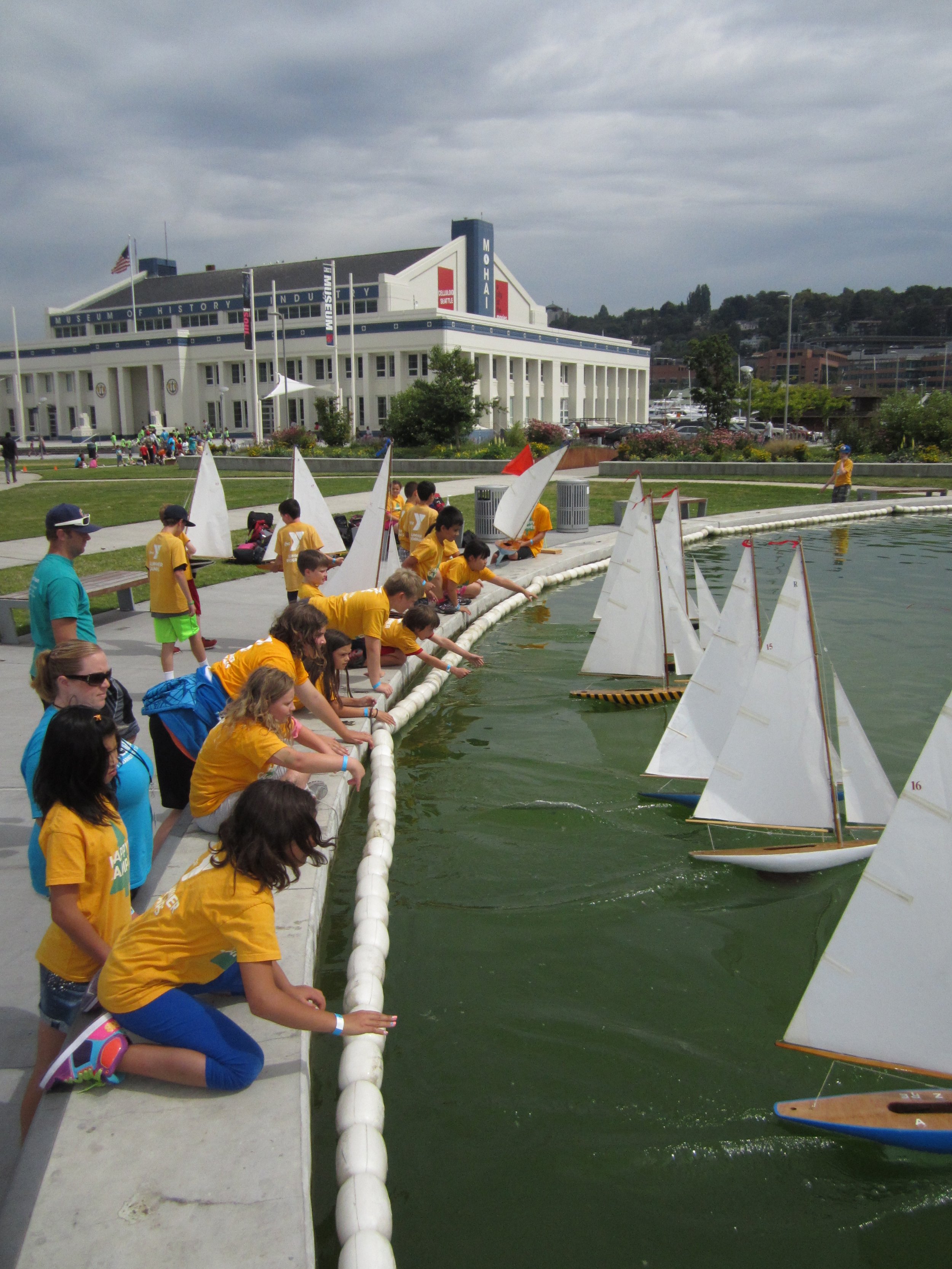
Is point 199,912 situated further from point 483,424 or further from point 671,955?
point 483,424

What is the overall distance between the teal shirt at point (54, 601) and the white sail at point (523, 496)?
8717 mm

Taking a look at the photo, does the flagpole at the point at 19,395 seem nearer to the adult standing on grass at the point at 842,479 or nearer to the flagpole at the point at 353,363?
the flagpole at the point at 353,363

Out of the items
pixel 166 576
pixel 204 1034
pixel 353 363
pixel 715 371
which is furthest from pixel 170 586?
pixel 353 363

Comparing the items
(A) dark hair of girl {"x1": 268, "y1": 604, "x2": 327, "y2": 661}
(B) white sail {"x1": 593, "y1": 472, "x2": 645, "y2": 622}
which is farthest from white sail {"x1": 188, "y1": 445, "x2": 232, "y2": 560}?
(A) dark hair of girl {"x1": 268, "y1": 604, "x2": 327, "y2": 661}

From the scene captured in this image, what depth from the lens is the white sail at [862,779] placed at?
20.4 feet

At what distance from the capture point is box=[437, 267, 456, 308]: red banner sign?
258 ft

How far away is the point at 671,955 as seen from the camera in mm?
5598

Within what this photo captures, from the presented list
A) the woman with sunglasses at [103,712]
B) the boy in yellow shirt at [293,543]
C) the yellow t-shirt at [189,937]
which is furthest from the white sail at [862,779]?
the boy in yellow shirt at [293,543]

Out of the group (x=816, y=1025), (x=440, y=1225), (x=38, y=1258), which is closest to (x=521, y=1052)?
(x=440, y=1225)

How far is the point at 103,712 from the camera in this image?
4254 millimetres

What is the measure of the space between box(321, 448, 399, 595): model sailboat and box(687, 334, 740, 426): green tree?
42.8 m

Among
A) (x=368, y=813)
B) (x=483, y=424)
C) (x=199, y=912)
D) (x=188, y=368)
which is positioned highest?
(x=188, y=368)

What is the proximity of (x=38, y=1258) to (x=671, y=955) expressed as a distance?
12.4 ft

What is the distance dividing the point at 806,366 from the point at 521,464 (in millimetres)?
172542
